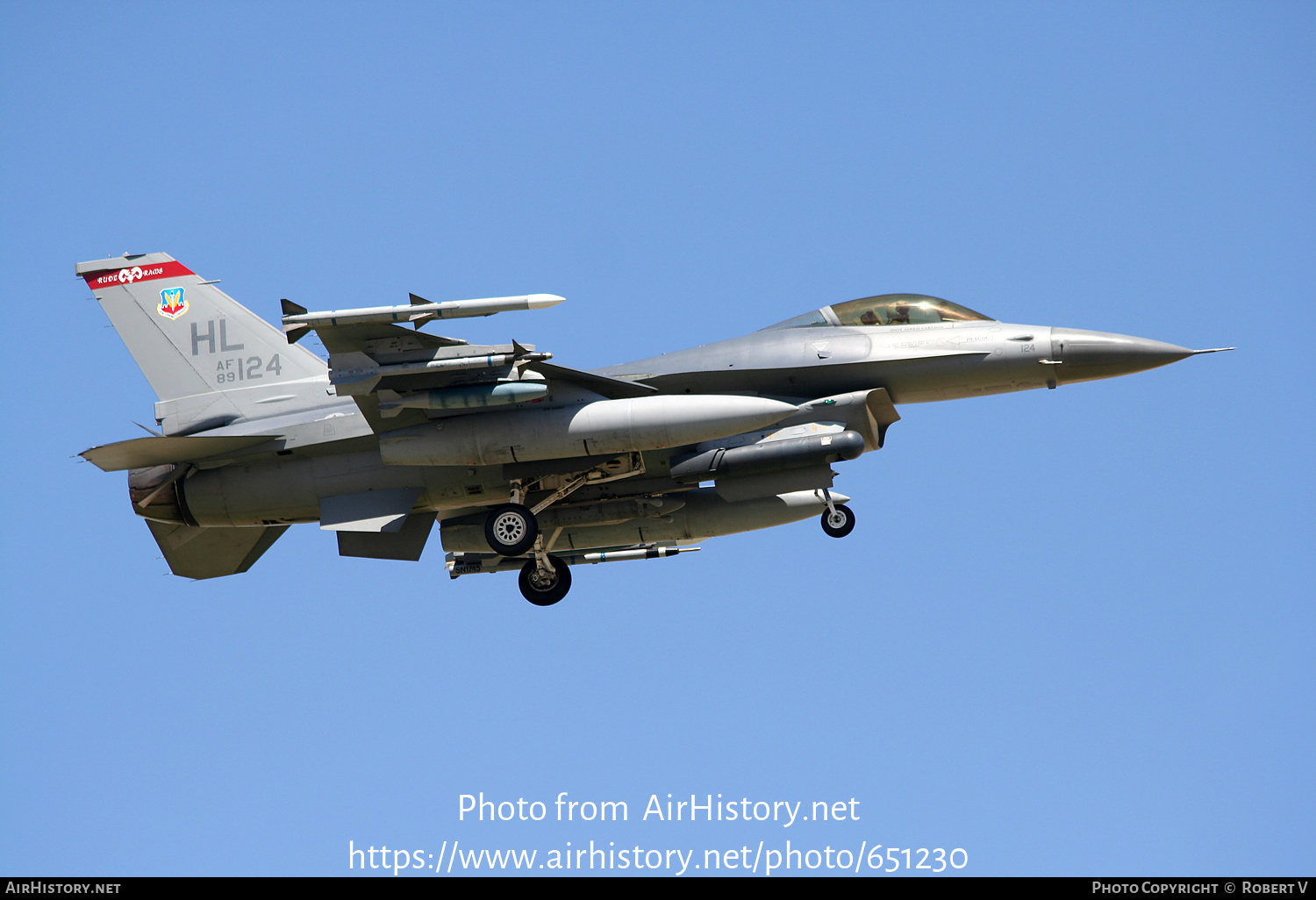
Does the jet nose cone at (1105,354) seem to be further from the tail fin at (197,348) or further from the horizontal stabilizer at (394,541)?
the tail fin at (197,348)

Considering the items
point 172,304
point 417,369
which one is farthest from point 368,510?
point 172,304

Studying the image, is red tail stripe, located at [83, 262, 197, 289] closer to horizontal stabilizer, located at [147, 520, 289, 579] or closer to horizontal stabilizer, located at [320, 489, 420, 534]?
horizontal stabilizer, located at [147, 520, 289, 579]

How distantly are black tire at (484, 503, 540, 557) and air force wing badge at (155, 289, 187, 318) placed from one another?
5.24 m

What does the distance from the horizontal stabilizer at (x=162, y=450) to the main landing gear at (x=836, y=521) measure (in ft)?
21.0

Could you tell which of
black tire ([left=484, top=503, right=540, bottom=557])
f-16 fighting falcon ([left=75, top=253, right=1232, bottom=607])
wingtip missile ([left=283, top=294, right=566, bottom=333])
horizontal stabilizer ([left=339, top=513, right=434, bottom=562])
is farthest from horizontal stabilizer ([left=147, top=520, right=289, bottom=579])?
wingtip missile ([left=283, top=294, right=566, bottom=333])

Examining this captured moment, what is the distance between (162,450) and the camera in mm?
14914

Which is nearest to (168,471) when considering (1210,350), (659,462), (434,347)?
(434,347)

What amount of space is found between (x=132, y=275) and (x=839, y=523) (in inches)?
378

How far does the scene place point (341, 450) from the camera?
1528 centimetres

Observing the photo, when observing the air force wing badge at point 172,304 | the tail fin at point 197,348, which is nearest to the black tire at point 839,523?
the tail fin at point 197,348

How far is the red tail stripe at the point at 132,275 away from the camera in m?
17.0
